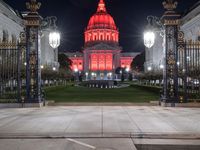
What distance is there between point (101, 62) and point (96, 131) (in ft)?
484

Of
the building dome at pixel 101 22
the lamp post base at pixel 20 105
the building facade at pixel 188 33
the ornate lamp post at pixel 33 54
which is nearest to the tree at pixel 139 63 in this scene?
the building facade at pixel 188 33

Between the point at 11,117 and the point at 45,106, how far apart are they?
4737mm

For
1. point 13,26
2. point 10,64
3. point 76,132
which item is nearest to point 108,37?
point 13,26

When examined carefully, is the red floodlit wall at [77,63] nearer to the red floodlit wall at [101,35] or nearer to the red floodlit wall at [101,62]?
the red floodlit wall at [101,62]

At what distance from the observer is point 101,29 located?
159 metres

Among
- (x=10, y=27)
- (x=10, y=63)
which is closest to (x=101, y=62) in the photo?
(x=10, y=27)

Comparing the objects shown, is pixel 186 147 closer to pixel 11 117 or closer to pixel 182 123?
pixel 182 123

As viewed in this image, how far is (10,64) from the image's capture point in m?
20.9

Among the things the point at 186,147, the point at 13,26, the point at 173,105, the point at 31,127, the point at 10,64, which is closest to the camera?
the point at 186,147

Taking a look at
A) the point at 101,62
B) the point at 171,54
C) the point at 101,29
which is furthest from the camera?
the point at 101,29

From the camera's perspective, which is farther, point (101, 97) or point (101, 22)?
point (101, 22)

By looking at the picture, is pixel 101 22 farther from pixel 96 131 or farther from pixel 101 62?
pixel 96 131

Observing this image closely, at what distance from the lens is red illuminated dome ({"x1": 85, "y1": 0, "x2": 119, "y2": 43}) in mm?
159300

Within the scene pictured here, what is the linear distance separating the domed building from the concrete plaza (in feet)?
461
